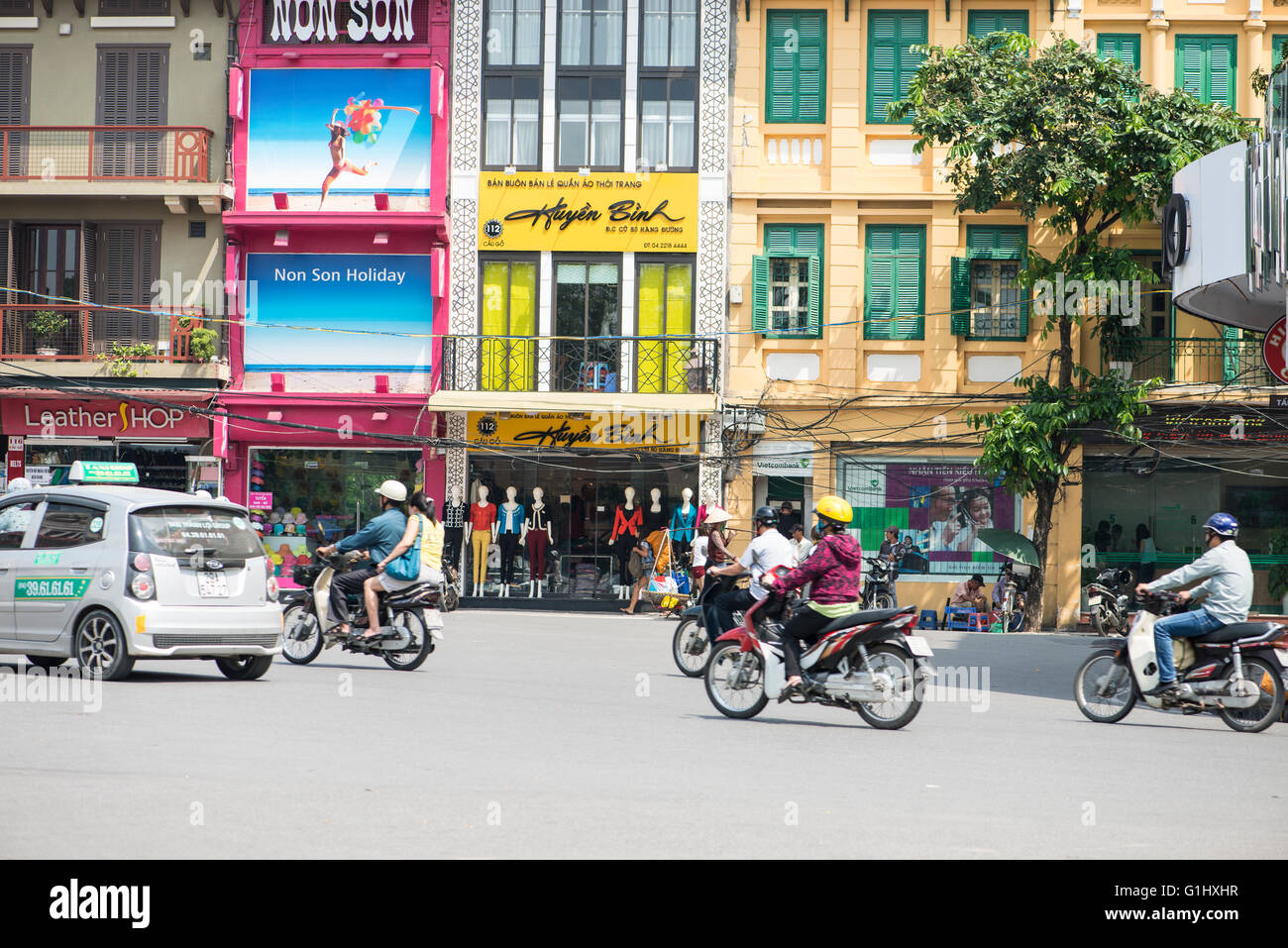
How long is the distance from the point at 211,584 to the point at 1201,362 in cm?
1909

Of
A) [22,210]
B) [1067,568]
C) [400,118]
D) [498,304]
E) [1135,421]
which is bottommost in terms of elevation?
[1067,568]

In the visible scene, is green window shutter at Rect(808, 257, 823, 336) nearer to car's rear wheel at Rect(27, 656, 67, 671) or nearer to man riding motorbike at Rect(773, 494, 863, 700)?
man riding motorbike at Rect(773, 494, 863, 700)

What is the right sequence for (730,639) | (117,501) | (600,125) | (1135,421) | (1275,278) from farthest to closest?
(600,125)
(1135,421)
(1275,278)
(117,501)
(730,639)

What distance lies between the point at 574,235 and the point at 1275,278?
14.6 meters

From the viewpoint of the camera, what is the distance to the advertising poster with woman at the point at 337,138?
26.8m

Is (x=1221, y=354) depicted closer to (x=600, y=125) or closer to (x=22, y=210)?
(x=600, y=125)

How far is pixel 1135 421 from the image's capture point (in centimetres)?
2495

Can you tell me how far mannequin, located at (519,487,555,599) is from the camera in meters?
26.7

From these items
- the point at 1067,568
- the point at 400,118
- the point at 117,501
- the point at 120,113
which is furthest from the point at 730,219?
the point at 117,501

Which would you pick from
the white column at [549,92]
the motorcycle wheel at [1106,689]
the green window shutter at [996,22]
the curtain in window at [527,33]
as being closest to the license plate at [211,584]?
the motorcycle wheel at [1106,689]

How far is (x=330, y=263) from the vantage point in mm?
27016

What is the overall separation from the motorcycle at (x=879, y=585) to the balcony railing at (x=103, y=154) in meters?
14.2

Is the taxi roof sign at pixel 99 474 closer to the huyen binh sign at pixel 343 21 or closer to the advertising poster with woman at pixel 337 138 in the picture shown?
the advertising poster with woman at pixel 337 138

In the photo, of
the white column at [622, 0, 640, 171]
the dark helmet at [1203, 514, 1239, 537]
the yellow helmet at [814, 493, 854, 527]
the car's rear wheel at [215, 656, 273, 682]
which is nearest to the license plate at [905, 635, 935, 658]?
the yellow helmet at [814, 493, 854, 527]
